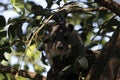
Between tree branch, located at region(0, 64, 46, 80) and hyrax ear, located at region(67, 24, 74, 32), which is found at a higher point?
tree branch, located at region(0, 64, 46, 80)

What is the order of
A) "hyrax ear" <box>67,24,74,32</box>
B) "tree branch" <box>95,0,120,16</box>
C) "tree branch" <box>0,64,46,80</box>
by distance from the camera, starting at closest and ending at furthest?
"tree branch" <box>95,0,120,16</box> < "tree branch" <box>0,64,46,80</box> < "hyrax ear" <box>67,24,74,32</box>

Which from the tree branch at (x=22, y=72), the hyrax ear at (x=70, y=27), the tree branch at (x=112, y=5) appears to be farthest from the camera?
the hyrax ear at (x=70, y=27)

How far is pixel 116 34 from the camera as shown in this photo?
7.55 feet

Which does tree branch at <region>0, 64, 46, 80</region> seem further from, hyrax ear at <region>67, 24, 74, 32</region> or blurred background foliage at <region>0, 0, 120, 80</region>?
hyrax ear at <region>67, 24, 74, 32</region>

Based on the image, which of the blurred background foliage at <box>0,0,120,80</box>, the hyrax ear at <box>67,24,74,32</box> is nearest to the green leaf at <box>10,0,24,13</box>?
the blurred background foliage at <box>0,0,120,80</box>

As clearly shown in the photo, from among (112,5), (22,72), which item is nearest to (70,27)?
(22,72)

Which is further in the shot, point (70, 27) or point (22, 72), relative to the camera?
point (70, 27)

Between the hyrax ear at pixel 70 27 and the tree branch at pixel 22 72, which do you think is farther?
the hyrax ear at pixel 70 27

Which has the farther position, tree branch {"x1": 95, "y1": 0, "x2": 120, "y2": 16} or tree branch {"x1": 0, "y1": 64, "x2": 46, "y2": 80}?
tree branch {"x1": 0, "y1": 64, "x2": 46, "y2": 80}

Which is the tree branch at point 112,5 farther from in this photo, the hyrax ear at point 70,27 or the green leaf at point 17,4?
the hyrax ear at point 70,27

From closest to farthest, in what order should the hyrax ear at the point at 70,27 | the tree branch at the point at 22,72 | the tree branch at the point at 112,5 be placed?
the tree branch at the point at 112,5 → the tree branch at the point at 22,72 → the hyrax ear at the point at 70,27

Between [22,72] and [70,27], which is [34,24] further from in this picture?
[70,27]

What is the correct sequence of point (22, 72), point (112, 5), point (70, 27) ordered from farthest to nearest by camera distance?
point (70, 27) → point (22, 72) → point (112, 5)

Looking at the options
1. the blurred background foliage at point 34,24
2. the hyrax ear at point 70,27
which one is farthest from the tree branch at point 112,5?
the hyrax ear at point 70,27
